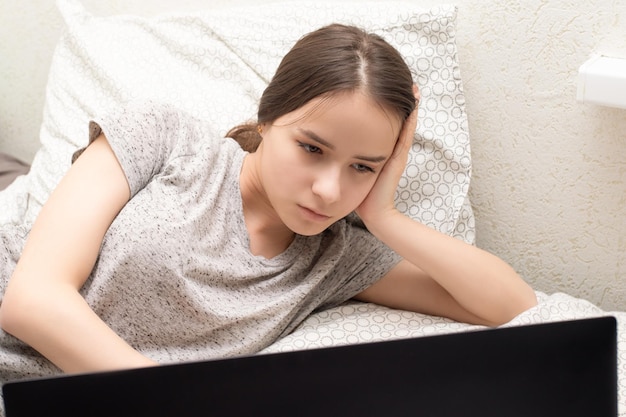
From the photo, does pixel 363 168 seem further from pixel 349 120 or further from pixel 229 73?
pixel 229 73

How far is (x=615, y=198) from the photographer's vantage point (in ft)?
4.57

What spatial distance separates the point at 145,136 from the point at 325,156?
0.89ft

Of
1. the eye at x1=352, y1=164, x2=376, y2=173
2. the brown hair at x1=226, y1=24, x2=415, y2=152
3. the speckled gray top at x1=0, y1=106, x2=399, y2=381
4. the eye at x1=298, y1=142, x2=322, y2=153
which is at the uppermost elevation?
the brown hair at x1=226, y1=24, x2=415, y2=152

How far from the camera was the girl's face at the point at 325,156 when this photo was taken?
1.08 meters

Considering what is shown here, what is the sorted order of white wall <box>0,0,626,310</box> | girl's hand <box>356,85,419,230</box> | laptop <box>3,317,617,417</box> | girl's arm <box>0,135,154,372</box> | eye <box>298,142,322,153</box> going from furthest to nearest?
1. white wall <box>0,0,626,310</box>
2. girl's hand <box>356,85,419,230</box>
3. eye <box>298,142,322,153</box>
4. girl's arm <box>0,135,154,372</box>
5. laptop <box>3,317,617,417</box>

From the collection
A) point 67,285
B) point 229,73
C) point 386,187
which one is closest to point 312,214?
point 386,187

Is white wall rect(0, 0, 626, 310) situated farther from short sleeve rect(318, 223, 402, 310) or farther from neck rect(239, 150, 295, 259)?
neck rect(239, 150, 295, 259)

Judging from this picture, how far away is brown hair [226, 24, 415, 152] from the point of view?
1.10 m

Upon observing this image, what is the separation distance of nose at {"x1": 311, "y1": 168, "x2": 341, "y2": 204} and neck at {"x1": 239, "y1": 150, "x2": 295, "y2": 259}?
167 millimetres

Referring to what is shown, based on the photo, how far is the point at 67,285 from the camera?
3.35ft

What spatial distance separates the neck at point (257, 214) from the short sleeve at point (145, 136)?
Result: 95 mm

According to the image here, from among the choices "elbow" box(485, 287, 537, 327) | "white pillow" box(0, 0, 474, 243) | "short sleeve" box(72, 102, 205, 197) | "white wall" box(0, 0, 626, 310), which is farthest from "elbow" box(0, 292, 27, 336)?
"white wall" box(0, 0, 626, 310)

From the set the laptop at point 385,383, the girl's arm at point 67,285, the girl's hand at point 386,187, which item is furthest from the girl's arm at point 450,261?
the laptop at point 385,383

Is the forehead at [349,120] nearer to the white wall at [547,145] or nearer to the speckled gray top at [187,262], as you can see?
the speckled gray top at [187,262]
